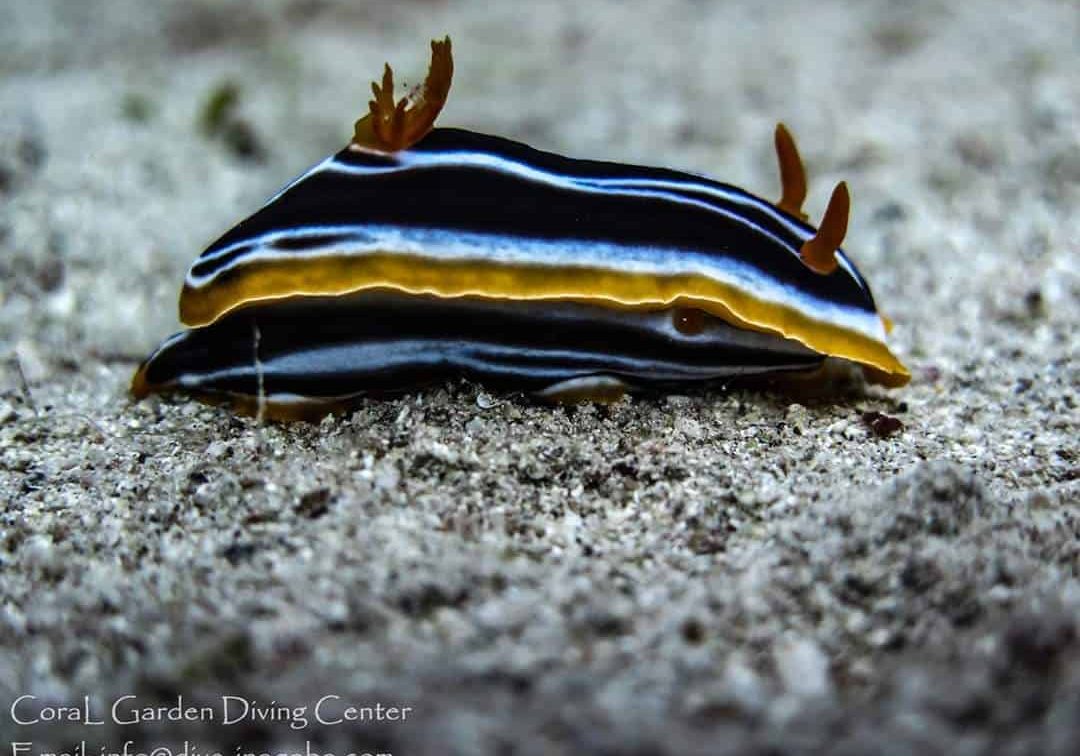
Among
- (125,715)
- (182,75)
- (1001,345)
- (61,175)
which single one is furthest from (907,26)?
(125,715)

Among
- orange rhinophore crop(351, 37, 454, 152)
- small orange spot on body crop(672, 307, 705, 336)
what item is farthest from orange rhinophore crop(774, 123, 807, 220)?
orange rhinophore crop(351, 37, 454, 152)

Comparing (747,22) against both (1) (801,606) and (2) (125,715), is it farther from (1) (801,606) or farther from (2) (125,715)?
(2) (125,715)

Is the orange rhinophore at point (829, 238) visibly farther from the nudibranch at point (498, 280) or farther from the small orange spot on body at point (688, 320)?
the small orange spot on body at point (688, 320)

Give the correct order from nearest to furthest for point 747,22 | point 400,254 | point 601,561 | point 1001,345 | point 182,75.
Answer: point 601,561, point 400,254, point 1001,345, point 182,75, point 747,22

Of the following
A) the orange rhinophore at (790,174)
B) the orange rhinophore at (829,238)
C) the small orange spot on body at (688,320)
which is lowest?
the small orange spot on body at (688,320)

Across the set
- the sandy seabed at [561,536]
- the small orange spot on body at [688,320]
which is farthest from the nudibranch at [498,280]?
the sandy seabed at [561,536]

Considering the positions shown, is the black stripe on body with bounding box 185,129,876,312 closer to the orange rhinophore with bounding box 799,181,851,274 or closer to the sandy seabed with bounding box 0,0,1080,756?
the orange rhinophore with bounding box 799,181,851,274

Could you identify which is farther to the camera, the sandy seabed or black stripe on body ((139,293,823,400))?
black stripe on body ((139,293,823,400))
